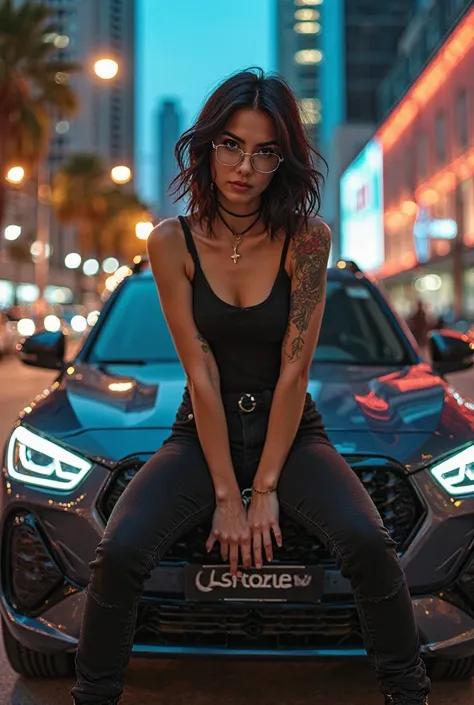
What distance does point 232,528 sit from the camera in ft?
8.23

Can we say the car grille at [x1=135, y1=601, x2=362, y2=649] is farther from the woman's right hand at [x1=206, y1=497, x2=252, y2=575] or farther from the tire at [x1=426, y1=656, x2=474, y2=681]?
the tire at [x1=426, y1=656, x2=474, y2=681]

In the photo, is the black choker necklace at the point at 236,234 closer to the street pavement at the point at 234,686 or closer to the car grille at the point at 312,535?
the car grille at the point at 312,535

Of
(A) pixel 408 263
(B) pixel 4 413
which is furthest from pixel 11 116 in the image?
(A) pixel 408 263

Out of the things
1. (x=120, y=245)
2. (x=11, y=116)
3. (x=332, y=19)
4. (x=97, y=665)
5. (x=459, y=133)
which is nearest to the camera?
(x=97, y=665)

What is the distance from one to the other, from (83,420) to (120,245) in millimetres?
58246

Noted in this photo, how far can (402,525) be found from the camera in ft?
9.13

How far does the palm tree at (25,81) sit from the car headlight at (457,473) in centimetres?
2484

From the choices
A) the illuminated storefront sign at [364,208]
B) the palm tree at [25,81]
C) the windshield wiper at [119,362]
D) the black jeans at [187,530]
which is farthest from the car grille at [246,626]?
the illuminated storefront sign at [364,208]

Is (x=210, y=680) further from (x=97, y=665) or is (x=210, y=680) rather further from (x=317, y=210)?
(x=317, y=210)

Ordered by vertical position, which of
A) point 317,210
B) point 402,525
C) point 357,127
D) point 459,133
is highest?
point 357,127

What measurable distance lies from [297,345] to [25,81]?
26337 mm

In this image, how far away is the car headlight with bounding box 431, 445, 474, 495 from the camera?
2844mm

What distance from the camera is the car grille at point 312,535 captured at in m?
2.70

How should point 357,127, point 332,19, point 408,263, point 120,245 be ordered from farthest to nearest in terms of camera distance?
point 332,19 → point 357,127 → point 120,245 → point 408,263
